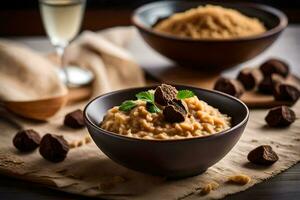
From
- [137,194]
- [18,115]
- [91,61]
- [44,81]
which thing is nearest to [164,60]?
[91,61]

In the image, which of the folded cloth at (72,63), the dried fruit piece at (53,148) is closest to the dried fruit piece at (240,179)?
the dried fruit piece at (53,148)

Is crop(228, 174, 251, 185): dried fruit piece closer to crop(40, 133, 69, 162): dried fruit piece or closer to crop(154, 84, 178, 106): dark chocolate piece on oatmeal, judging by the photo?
crop(154, 84, 178, 106): dark chocolate piece on oatmeal

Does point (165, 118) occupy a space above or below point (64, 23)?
above

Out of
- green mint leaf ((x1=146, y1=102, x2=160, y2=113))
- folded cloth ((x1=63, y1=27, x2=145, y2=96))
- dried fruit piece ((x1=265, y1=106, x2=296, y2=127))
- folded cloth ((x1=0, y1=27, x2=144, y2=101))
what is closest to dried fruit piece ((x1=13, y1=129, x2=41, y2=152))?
folded cloth ((x1=0, y1=27, x2=144, y2=101))

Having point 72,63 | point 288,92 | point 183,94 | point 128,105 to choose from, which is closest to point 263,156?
point 183,94

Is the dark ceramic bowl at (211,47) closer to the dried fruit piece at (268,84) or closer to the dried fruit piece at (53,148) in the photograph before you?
the dried fruit piece at (268,84)

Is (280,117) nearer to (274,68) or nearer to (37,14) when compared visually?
(274,68)

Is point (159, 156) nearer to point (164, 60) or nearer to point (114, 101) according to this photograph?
point (114, 101)
